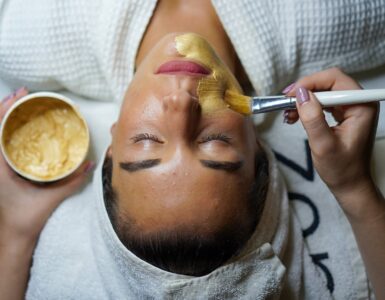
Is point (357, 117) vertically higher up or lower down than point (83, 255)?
higher up

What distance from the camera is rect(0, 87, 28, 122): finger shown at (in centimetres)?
106

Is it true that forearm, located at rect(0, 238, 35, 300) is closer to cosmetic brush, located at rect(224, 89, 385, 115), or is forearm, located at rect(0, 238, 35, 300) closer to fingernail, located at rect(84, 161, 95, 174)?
fingernail, located at rect(84, 161, 95, 174)

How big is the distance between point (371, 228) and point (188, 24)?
21.0 inches

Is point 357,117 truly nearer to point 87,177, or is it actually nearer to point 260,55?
point 260,55

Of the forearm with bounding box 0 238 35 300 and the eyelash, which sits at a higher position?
the eyelash

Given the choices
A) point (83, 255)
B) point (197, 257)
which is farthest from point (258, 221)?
point (83, 255)

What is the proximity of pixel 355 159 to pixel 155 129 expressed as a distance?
35 centimetres

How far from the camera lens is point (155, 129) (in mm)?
809

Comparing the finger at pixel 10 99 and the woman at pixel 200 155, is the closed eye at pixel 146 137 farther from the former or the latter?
the finger at pixel 10 99

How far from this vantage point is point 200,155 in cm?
80

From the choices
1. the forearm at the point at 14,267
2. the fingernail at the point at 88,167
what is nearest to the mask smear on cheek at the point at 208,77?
the fingernail at the point at 88,167

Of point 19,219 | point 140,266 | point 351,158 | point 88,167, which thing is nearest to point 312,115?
point 351,158

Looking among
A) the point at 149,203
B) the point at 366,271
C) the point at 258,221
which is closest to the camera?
the point at 149,203

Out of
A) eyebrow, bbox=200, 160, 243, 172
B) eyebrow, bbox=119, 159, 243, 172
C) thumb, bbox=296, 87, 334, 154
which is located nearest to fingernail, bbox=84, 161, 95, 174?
eyebrow, bbox=119, 159, 243, 172
